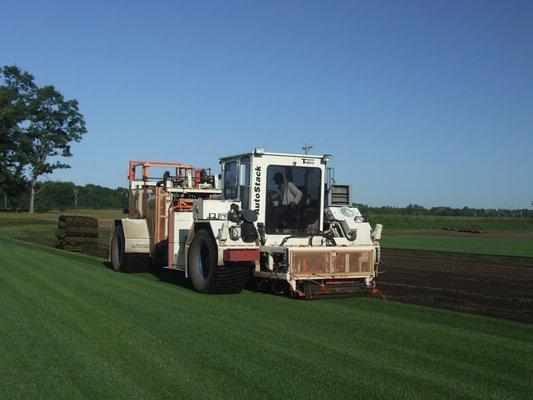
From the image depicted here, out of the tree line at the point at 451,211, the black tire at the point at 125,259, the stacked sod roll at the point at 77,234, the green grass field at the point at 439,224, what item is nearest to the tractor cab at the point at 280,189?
the black tire at the point at 125,259

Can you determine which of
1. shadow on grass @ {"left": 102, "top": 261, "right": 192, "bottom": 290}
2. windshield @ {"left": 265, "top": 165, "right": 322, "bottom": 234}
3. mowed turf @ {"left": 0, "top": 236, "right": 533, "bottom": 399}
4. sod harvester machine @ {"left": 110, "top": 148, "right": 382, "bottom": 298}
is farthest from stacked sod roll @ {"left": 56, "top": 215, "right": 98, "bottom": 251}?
windshield @ {"left": 265, "top": 165, "right": 322, "bottom": 234}

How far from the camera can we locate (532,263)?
73.3 feet

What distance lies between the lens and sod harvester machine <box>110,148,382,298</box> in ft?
37.9

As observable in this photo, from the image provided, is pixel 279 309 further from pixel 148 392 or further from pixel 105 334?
pixel 148 392

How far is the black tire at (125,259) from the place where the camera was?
16.1m

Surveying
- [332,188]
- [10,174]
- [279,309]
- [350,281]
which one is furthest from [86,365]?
[10,174]

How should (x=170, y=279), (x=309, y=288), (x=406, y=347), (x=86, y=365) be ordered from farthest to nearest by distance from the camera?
(x=170, y=279)
(x=309, y=288)
(x=406, y=347)
(x=86, y=365)

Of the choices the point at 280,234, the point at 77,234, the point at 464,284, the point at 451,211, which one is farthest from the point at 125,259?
the point at 451,211

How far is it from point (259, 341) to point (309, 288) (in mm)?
3633

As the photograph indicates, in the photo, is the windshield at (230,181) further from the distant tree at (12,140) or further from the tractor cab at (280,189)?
the distant tree at (12,140)

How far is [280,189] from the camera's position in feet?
40.3

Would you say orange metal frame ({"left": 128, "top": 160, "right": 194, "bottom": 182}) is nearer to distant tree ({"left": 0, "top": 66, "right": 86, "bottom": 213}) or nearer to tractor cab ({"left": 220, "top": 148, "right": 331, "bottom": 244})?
tractor cab ({"left": 220, "top": 148, "right": 331, "bottom": 244})

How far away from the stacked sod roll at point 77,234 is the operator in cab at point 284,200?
16.2 meters

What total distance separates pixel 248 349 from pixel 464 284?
876cm
